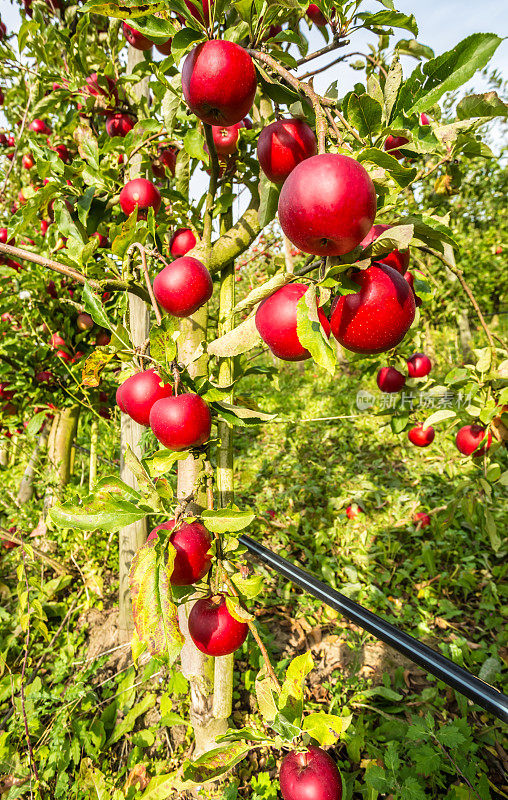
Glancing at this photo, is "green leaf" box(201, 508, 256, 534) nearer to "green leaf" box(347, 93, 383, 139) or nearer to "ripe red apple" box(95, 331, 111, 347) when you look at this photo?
"green leaf" box(347, 93, 383, 139)

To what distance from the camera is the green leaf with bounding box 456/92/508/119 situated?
0.52 meters

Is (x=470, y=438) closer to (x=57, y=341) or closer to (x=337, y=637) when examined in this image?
(x=337, y=637)

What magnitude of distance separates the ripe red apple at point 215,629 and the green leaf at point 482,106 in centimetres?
96

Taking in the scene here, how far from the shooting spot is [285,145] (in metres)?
0.65

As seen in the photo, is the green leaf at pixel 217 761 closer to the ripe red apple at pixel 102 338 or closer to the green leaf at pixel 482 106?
the green leaf at pixel 482 106

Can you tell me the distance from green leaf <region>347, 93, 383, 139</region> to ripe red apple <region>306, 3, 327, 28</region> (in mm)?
735

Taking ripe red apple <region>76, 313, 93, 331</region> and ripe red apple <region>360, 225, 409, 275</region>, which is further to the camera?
ripe red apple <region>76, 313, 93, 331</region>

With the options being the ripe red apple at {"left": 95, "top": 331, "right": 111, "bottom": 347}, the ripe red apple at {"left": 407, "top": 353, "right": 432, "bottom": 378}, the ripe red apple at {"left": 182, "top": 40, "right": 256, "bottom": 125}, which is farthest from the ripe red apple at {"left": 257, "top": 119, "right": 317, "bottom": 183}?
the ripe red apple at {"left": 95, "top": 331, "right": 111, "bottom": 347}

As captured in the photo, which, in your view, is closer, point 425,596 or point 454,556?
point 425,596

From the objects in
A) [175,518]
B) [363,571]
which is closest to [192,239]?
[175,518]

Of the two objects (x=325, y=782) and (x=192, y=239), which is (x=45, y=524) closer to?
(x=192, y=239)

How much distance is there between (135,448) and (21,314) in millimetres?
1404

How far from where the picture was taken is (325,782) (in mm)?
639

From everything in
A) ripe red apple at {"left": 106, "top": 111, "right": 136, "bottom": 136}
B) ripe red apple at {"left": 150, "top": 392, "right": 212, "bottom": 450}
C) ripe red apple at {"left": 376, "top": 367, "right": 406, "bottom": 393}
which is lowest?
ripe red apple at {"left": 150, "top": 392, "right": 212, "bottom": 450}
